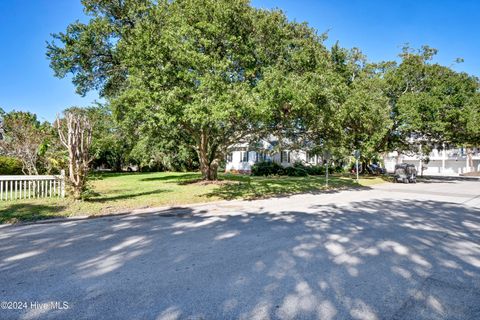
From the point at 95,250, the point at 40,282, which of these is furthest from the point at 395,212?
the point at 40,282

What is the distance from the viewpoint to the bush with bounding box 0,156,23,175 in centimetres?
1762

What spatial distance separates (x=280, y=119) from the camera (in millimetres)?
14484

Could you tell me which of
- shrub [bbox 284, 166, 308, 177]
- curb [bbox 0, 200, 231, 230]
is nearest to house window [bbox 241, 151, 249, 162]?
shrub [bbox 284, 166, 308, 177]

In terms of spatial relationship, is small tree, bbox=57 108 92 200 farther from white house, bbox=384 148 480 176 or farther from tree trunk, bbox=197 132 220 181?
white house, bbox=384 148 480 176

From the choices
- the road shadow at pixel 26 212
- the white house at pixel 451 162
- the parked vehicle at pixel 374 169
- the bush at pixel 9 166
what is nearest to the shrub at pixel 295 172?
the parked vehicle at pixel 374 169

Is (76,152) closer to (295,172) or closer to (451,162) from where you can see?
(295,172)

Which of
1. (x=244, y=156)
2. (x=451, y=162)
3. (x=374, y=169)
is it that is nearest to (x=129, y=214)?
(x=244, y=156)

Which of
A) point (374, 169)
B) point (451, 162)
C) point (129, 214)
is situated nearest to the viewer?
point (129, 214)

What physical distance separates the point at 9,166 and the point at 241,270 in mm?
19880

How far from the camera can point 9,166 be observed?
17891 millimetres

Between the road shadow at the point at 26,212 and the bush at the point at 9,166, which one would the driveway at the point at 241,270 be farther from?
the bush at the point at 9,166

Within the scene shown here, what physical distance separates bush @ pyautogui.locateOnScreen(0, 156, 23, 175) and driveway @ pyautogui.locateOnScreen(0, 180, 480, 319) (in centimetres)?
1410

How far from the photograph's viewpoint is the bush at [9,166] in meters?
17.6

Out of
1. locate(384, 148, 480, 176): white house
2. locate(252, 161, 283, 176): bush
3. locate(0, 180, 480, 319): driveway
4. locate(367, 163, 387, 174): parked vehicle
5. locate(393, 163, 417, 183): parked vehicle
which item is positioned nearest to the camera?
locate(0, 180, 480, 319): driveway
